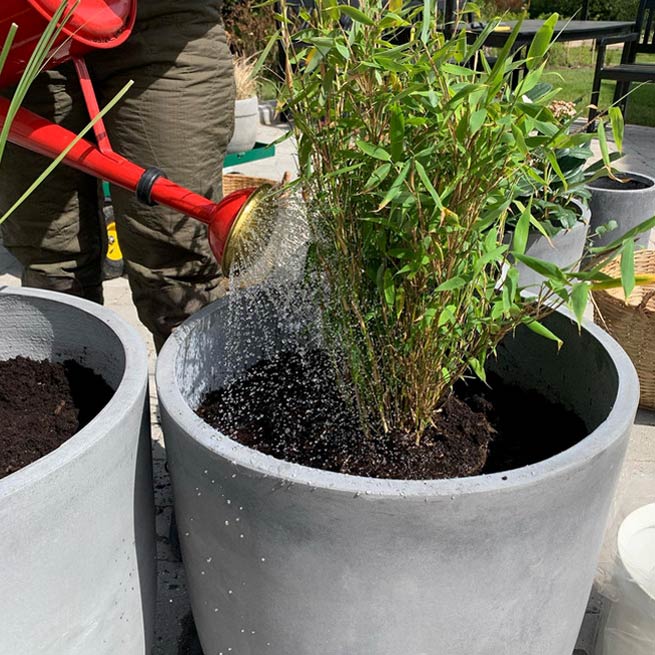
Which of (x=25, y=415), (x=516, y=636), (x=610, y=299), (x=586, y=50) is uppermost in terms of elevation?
(x=25, y=415)

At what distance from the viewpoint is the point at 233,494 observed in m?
0.90

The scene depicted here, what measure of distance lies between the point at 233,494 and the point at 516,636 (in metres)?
0.44

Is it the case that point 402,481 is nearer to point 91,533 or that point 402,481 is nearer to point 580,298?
point 580,298

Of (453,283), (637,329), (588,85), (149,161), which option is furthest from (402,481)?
(588,85)

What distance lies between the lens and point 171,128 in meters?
1.58

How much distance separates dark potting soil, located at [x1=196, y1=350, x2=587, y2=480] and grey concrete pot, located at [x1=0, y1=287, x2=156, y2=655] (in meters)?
0.20

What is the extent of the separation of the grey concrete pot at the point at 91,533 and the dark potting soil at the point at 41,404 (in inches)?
2.4

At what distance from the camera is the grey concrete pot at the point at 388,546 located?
2.74 feet

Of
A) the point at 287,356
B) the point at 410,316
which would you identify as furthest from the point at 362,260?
the point at 287,356

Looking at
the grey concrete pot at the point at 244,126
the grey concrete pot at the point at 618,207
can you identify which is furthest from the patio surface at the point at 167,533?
the grey concrete pot at the point at 244,126

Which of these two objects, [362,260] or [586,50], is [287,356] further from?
[586,50]

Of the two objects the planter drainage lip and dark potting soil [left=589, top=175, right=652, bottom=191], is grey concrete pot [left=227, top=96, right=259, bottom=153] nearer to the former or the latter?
dark potting soil [left=589, top=175, right=652, bottom=191]

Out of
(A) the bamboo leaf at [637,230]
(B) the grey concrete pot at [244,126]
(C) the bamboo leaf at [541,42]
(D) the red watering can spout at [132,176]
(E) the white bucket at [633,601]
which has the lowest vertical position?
(B) the grey concrete pot at [244,126]

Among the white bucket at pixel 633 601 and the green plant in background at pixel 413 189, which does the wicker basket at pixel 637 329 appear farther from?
the green plant in background at pixel 413 189
